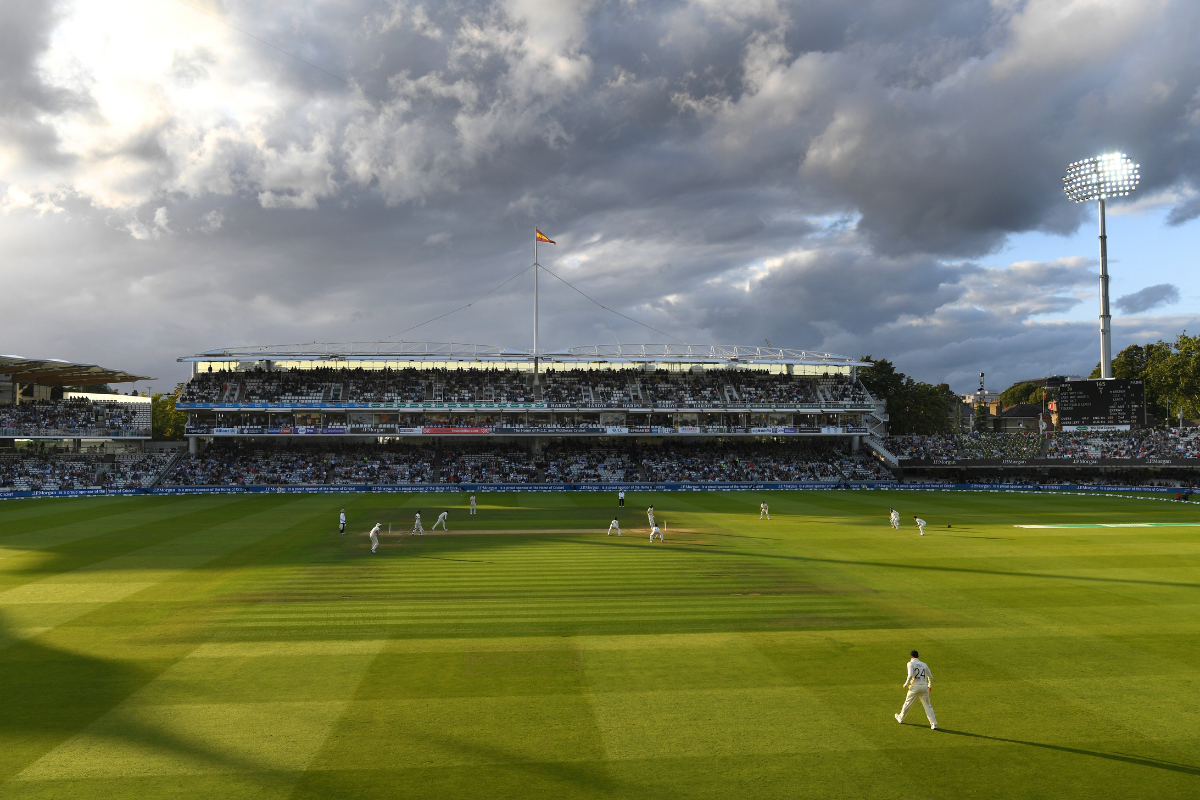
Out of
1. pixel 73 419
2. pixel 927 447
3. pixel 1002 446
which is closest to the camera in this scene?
pixel 73 419

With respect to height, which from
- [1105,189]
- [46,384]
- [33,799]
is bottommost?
[33,799]

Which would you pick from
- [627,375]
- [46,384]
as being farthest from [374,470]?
[46,384]

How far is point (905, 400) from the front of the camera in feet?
260

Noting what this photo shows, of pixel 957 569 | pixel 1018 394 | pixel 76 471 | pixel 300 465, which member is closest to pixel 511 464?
pixel 300 465

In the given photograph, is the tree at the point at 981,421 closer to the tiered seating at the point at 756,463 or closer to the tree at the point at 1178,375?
the tree at the point at 1178,375

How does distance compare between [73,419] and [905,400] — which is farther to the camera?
[905,400]

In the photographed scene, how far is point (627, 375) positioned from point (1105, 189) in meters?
42.3

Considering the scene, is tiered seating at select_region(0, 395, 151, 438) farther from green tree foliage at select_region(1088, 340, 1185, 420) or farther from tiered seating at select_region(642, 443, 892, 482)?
green tree foliage at select_region(1088, 340, 1185, 420)

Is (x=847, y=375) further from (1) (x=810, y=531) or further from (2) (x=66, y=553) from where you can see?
(2) (x=66, y=553)

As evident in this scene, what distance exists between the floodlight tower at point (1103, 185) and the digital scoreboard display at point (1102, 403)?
3907 millimetres

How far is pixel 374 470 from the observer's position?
57.1 m

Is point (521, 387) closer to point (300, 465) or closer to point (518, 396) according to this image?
point (518, 396)

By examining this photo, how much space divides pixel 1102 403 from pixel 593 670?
52.3 metres

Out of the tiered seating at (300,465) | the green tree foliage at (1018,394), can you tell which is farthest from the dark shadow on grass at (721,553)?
the green tree foliage at (1018,394)
